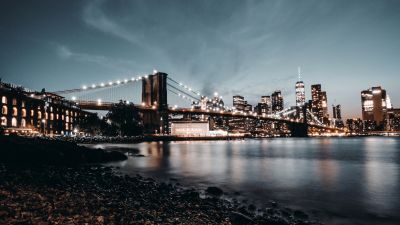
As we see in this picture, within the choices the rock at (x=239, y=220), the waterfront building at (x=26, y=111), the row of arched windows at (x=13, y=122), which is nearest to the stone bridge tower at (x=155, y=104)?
the waterfront building at (x=26, y=111)

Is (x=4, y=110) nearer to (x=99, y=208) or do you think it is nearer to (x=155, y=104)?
(x=155, y=104)

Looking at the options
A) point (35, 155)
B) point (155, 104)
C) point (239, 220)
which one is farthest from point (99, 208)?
point (155, 104)

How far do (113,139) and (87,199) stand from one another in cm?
5951

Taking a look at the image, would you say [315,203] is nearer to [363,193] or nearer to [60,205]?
[363,193]

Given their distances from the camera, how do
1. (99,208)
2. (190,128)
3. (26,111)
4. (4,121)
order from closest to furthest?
(99,208) < (4,121) < (26,111) < (190,128)

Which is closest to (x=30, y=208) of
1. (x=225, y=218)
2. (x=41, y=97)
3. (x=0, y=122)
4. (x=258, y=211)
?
(x=225, y=218)

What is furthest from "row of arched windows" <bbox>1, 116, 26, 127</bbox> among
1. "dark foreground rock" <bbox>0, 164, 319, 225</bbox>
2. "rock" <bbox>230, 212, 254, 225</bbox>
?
"rock" <bbox>230, 212, 254, 225</bbox>

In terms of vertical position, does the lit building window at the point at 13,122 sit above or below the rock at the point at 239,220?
above

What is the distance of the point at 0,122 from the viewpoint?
65938 mm

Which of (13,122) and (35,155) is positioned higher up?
(13,122)

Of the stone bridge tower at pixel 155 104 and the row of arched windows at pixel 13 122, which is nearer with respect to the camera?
the row of arched windows at pixel 13 122

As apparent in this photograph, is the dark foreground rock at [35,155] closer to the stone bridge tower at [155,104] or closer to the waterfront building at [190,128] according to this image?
the stone bridge tower at [155,104]

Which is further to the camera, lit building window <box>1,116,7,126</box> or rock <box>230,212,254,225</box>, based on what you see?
lit building window <box>1,116,7,126</box>

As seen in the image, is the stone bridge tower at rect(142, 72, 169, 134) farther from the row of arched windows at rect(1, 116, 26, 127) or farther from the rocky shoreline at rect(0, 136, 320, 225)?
the rocky shoreline at rect(0, 136, 320, 225)
